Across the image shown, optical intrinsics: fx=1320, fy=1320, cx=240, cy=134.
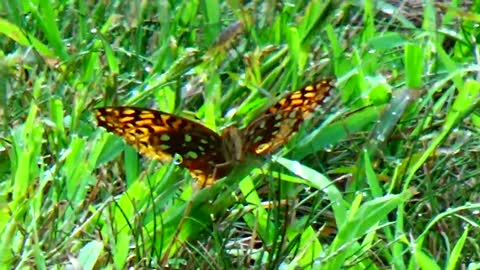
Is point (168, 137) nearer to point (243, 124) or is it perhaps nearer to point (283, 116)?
point (283, 116)

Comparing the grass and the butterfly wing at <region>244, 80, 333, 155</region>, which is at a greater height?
the butterfly wing at <region>244, 80, 333, 155</region>

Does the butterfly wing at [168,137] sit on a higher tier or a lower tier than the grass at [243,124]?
higher

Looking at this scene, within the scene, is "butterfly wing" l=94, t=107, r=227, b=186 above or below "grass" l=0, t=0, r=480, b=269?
above

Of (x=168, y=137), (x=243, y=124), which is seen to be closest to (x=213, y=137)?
(x=168, y=137)
